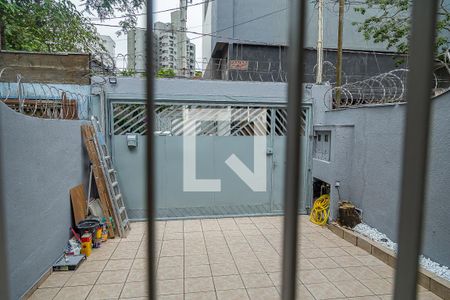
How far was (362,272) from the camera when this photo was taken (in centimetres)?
295

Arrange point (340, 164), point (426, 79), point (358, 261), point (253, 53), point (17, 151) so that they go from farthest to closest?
point (253, 53), point (340, 164), point (358, 261), point (17, 151), point (426, 79)

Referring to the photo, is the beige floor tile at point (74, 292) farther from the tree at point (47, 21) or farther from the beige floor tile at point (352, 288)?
the tree at point (47, 21)

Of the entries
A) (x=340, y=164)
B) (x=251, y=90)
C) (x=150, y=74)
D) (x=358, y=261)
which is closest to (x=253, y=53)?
(x=251, y=90)

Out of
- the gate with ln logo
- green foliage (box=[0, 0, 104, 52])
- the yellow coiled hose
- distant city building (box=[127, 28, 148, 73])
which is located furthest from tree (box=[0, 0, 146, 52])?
the yellow coiled hose

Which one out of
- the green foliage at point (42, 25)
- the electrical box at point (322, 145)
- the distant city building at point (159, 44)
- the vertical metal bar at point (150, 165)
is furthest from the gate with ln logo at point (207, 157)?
the vertical metal bar at point (150, 165)

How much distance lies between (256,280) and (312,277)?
61 cm

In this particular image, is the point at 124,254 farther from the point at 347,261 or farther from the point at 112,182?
the point at 347,261

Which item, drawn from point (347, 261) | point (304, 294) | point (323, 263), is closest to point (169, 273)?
point (304, 294)

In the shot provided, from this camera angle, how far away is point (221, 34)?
865 cm

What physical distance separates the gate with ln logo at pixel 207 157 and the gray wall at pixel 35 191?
42.4 inches

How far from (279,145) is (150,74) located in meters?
4.55

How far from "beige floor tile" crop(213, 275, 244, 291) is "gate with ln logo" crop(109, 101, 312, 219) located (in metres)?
2.06

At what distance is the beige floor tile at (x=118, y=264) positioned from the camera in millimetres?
3037

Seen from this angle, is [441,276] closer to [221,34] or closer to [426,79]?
[426,79]
